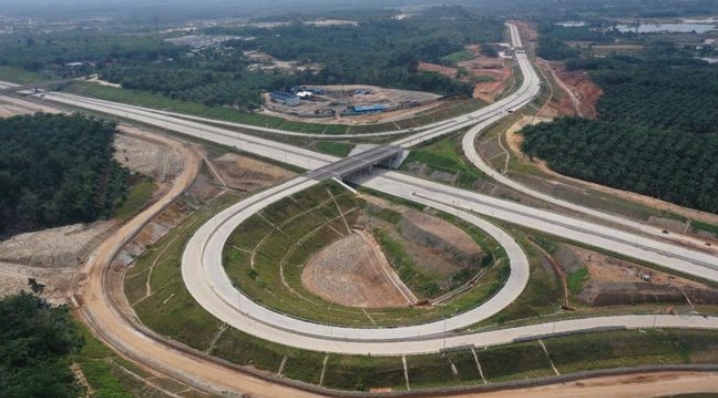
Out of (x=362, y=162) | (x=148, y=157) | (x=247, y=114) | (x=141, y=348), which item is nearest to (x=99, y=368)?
(x=141, y=348)

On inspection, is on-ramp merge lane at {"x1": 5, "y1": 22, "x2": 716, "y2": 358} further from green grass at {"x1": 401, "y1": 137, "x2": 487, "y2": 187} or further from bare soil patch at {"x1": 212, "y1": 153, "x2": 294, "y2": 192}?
green grass at {"x1": 401, "y1": 137, "x2": 487, "y2": 187}

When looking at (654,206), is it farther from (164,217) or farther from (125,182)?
(125,182)

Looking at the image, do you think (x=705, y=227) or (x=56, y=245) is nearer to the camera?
(x=705, y=227)

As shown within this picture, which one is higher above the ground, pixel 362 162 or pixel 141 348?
pixel 362 162

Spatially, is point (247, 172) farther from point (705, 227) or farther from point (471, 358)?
point (705, 227)

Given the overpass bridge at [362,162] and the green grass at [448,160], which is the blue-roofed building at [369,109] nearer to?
the overpass bridge at [362,162]

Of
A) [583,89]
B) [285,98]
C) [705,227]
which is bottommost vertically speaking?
[705,227]

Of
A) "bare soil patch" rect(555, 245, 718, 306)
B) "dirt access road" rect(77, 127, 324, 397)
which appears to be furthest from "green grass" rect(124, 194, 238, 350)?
"bare soil patch" rect(555, 245, 718, 306)

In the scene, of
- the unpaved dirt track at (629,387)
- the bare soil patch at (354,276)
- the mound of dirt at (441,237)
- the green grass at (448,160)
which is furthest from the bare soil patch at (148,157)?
the unpaved dirt track at (629,387)
